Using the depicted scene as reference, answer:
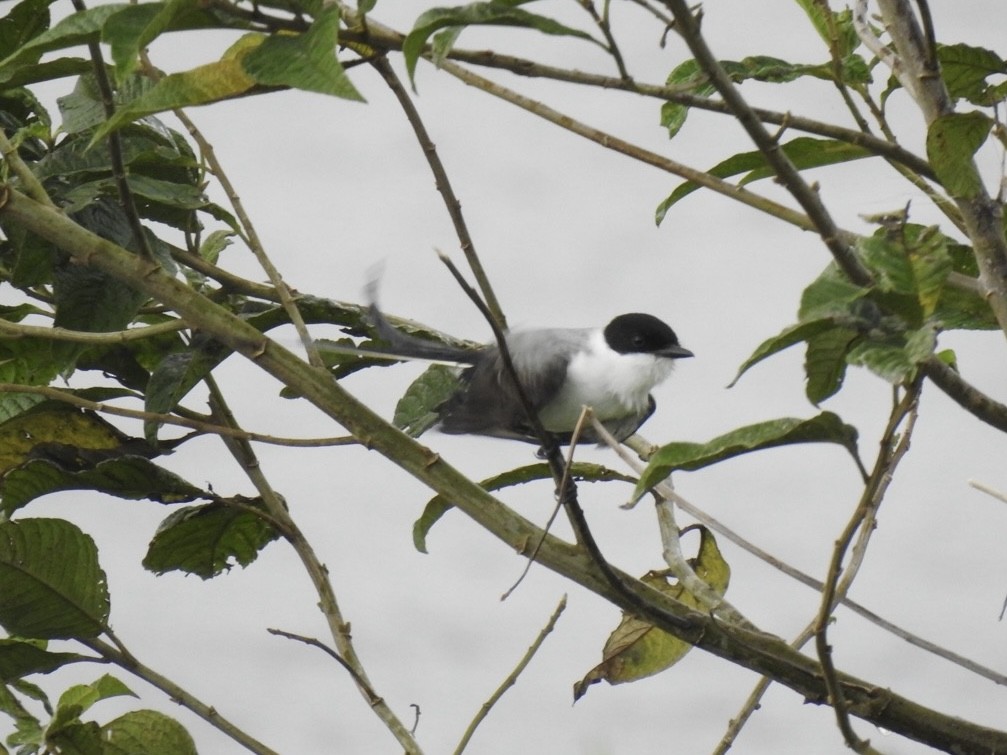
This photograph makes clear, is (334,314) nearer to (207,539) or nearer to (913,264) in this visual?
(207,539)

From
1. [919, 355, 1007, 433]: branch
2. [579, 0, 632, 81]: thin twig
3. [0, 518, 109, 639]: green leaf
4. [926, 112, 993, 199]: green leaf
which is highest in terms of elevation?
[926, 112, 993, 199]: green leaf

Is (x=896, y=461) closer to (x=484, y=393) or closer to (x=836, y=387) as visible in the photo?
(x=836, y=387)

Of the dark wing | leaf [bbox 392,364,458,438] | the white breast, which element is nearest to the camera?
leaf [bbox 392,364,458,438]

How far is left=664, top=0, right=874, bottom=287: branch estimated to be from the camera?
1.52ft

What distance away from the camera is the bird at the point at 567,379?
3.59 ft

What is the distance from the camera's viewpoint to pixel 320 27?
1.52 ft

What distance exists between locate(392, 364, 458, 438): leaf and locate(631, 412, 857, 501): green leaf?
0.40 m

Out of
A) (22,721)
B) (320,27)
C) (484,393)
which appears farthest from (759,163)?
(22,721)

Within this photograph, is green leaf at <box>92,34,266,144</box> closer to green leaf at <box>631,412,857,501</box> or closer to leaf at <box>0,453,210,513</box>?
green leaf at <box>631,412,857,501</box>

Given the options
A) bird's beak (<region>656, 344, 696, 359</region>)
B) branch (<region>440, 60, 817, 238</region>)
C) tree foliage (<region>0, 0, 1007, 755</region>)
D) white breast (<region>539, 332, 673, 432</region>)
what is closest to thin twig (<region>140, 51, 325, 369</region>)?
tree foliage (<region>0, 0, 1007, 755</region>)

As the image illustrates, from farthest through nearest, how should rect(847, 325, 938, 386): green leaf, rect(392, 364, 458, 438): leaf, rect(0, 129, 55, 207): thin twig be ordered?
rect(392, 364, 458, 438): leaf, rect(0, 129, 55, 207): thin twig, rect(847, 325, 938, 386): green leaf

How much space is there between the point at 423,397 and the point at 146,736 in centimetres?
29

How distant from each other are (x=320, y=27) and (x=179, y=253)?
44cm

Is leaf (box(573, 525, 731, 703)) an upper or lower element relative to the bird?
lower
